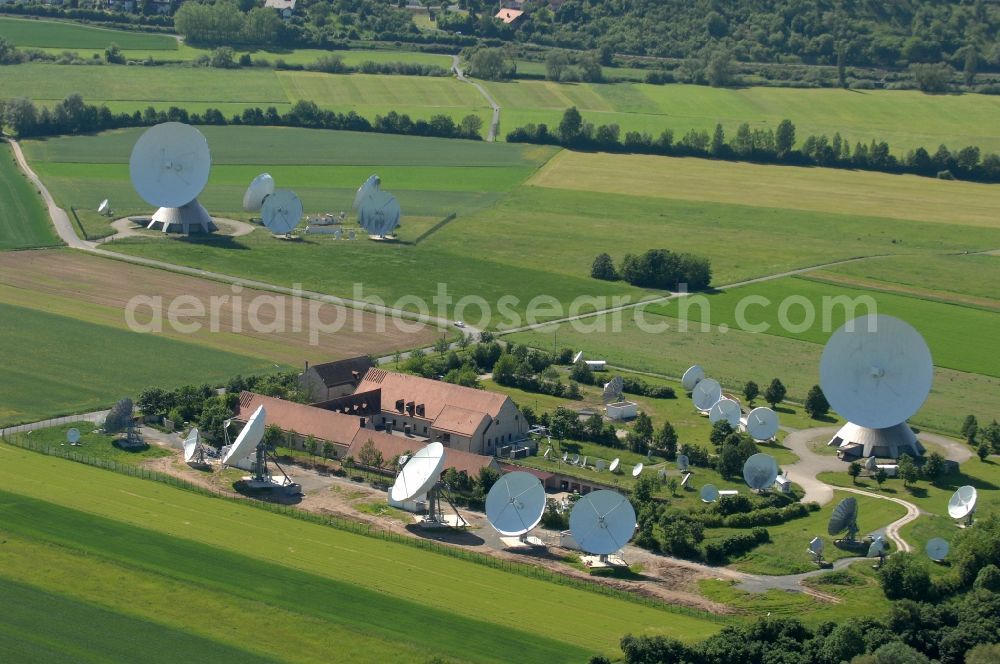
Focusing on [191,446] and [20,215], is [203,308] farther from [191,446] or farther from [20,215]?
[20,215]

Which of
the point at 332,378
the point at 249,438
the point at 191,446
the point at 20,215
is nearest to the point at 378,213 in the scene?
the point at 20,215

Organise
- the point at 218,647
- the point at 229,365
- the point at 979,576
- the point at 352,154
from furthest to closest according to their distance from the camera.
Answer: the point at 352,154 → the point at 229,365 → the point at 979,576 → the point at 218,647

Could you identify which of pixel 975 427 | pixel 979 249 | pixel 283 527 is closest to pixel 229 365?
pixel 283 527

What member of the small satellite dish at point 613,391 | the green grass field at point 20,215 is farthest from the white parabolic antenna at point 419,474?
the green grass field at point 20,215

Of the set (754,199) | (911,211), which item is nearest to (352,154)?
(754,199)

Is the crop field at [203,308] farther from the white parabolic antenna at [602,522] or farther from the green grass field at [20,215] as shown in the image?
the white parabolic antenna at [602,522]

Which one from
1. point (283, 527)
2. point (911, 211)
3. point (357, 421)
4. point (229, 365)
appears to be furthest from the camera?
point (911, 211)

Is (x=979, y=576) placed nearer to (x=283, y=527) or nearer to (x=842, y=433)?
(x=842, y=433)

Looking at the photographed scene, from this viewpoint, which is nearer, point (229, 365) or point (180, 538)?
point (180, 538)
